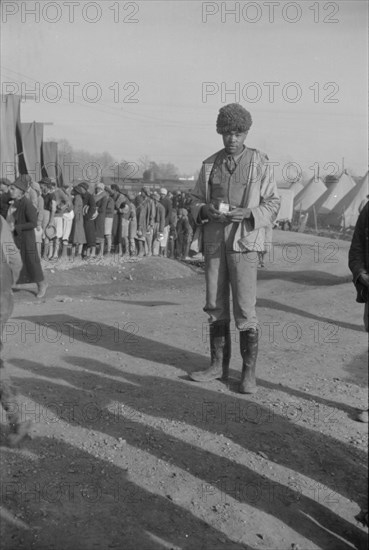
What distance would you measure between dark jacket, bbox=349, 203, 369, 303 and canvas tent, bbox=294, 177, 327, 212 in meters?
31.8

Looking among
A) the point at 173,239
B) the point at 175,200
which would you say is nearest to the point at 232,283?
the point at 173,239

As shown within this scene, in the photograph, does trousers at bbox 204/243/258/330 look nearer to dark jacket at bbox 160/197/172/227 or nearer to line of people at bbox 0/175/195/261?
line of people at bbox 0/175/195/261

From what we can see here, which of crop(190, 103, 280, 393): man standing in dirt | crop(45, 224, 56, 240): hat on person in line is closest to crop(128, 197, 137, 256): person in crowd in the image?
crop(45, 224, 56, 240): hat on person in line

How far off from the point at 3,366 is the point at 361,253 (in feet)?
7.84

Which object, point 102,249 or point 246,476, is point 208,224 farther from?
point 102,249

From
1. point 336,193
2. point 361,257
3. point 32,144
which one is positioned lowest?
point 361,257

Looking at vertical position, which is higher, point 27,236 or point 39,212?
point 39,212

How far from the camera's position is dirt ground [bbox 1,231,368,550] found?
137 inches

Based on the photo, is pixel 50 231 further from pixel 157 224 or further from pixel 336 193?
pixel 336 193

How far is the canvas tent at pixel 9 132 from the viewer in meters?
16.1

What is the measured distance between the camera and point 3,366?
4312 millimetres

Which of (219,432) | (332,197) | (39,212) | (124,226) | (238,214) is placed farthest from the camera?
(332,197)

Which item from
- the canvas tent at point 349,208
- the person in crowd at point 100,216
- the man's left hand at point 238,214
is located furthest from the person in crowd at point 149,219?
the canvas tent at point 349,208

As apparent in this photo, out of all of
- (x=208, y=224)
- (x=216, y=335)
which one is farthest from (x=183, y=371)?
(x=208, y=224)
